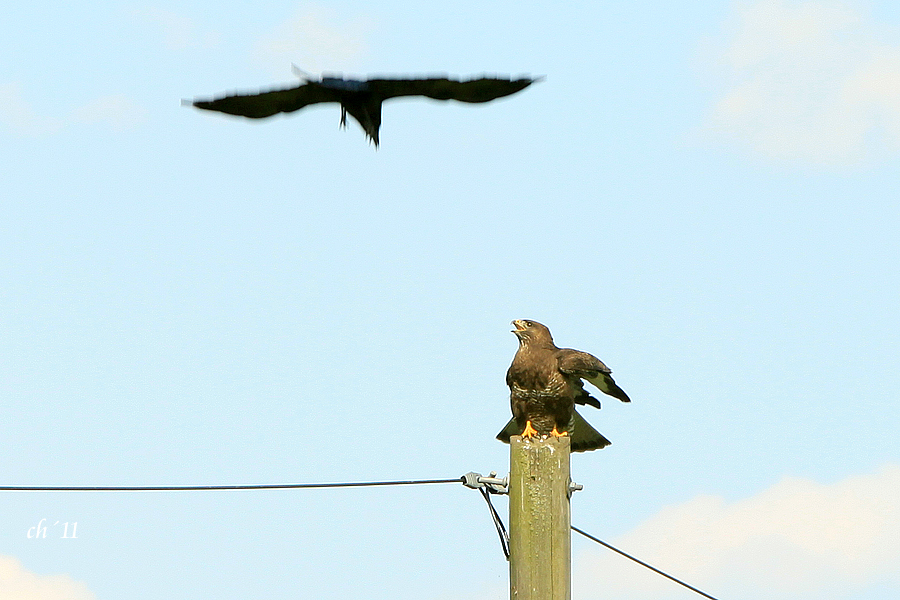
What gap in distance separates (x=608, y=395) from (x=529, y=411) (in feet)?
1.72

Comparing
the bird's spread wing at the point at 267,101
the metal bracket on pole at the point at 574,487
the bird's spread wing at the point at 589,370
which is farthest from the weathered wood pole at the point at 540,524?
the bird's spread wing at the point at 267,101

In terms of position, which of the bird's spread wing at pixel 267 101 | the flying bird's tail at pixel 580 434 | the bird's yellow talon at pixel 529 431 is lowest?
the bird's yellow talon at pixel 529 431

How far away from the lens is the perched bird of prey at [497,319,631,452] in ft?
26.4

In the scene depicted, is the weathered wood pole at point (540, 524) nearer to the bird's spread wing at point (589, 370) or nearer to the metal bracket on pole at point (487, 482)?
the metal bracket on pole at point (487, 482)

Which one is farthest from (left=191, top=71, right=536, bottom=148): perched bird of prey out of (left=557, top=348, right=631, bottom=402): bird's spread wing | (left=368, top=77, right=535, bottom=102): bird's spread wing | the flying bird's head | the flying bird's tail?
the flying bird's tail

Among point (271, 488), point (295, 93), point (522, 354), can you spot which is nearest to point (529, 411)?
point (522, 354)

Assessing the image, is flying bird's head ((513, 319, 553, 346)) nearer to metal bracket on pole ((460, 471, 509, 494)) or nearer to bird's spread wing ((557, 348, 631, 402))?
bird's spread wing ((557, 348, 631, 402))

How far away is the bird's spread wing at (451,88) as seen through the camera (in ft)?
28.8

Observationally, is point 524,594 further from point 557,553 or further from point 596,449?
point 596,449

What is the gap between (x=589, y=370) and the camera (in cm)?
804

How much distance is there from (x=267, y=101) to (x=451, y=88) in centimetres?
162

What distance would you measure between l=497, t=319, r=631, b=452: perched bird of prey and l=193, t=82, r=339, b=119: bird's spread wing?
2.50m

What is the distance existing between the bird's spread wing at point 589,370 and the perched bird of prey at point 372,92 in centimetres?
190

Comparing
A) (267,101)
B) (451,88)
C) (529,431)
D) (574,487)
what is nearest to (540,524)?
(574,487)
